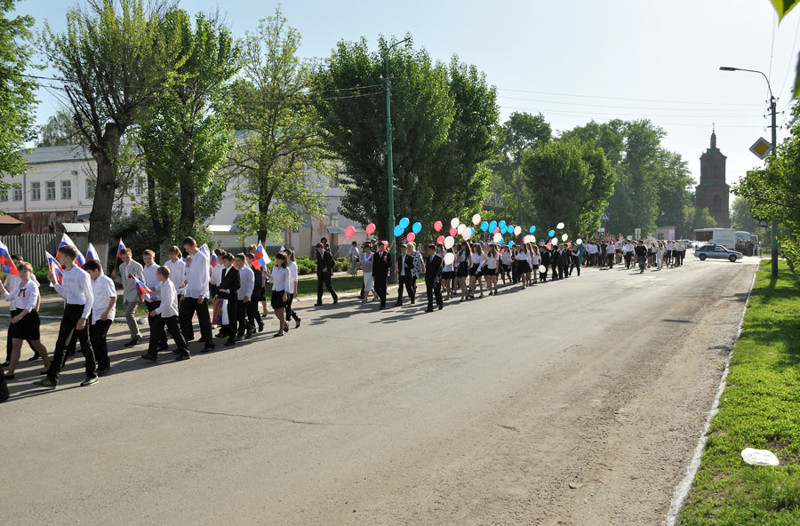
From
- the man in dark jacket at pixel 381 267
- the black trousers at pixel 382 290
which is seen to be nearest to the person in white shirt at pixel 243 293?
the black trousers at pixel 382 290

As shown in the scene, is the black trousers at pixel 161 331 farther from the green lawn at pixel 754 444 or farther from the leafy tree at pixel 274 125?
Result: the leafy tree at pixel 274 125

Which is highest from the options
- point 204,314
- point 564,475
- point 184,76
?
point 184,76

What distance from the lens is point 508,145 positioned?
84.6 m

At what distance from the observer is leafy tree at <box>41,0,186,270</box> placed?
19484 millimetres

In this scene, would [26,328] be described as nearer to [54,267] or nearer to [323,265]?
[54,267]

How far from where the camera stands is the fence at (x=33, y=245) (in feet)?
94.7

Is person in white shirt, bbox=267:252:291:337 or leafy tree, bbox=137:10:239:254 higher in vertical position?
leafy tree, bbox=137:10:239:254

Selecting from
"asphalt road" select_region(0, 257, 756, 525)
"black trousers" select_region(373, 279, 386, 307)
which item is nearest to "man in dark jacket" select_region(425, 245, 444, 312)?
"black trousers" select_region(373, 279, 386, 307)

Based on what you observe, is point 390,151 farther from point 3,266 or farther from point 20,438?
point 20,438

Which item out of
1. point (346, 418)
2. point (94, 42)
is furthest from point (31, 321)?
point (94, 42)

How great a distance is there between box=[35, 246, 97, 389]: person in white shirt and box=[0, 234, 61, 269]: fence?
23.1 m

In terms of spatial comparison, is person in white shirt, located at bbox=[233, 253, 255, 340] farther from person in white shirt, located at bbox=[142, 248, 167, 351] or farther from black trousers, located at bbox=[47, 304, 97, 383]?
black trousers, located at bbox=[47, 304, 97, 383]

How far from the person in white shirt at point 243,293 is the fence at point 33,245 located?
66.8 feet

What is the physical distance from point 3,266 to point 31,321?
180 cm
